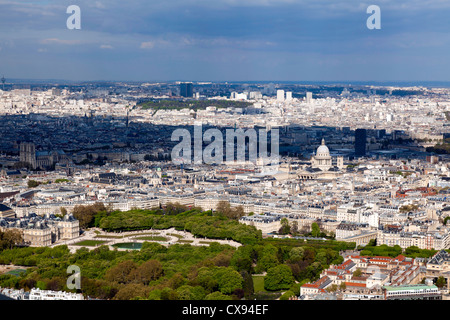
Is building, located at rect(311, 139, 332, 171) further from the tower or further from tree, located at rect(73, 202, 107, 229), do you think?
tree, located at rect(73, 202, 107, 229)

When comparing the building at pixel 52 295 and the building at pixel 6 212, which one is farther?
the building at pixel 6 212

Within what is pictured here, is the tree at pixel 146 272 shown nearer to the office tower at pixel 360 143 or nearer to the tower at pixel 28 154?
the tower at pixel 28 154

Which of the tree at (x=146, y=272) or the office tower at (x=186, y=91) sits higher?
the office tower at (x=186, y=91)

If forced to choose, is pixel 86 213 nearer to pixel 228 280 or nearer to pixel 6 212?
pixel 6 212

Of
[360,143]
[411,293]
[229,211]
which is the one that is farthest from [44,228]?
[360,143]

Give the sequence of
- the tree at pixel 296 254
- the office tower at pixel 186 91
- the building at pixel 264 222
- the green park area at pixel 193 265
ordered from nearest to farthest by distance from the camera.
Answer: the green park area at pixel 193 265, the tree at pixel 296 254, the building at pixel 264 222, the office tower at pixel 186 91

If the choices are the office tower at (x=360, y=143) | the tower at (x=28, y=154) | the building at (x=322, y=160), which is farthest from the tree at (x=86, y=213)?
the office tower at (x=360, y=143)

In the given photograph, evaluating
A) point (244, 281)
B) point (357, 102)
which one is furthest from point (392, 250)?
point (357, 102)

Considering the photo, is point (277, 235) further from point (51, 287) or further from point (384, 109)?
point (384, 109)
